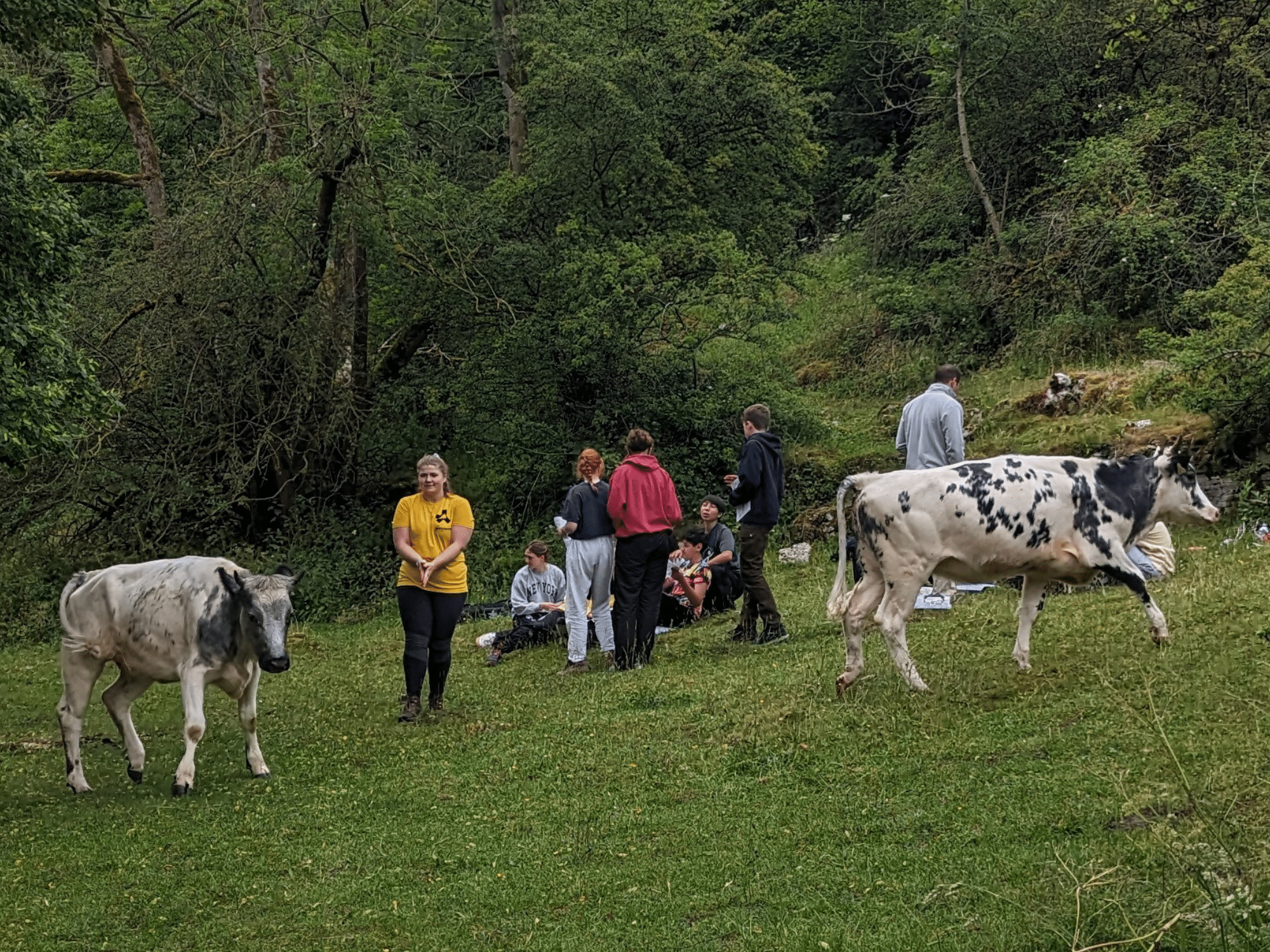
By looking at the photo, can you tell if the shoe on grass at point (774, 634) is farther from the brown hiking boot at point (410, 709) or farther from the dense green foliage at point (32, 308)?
the dense green foliage at point (32, 308)

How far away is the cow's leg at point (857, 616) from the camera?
9.41 m

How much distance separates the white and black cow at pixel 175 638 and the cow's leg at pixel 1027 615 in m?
5.23

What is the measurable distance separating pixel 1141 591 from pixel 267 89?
17.7 m

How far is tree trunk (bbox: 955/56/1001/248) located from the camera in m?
26.0

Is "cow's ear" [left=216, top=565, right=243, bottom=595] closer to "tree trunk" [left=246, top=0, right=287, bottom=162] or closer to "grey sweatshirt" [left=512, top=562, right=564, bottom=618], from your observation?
"grey sweatshirt" [left=512, top=562, right=564, bottom=618]

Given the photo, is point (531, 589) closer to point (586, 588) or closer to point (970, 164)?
point (586, 588)

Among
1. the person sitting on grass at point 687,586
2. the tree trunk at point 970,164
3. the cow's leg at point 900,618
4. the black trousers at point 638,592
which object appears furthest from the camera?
the tree trunk at point 970,164

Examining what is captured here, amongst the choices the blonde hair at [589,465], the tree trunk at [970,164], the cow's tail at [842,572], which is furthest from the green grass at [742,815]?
the tree trunk at [970,164]

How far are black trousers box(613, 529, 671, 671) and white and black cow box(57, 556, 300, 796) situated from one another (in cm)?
350

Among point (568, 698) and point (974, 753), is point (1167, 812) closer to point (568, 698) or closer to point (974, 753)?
point (974, 753)

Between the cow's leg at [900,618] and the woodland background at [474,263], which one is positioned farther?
the woodland background at [474,263]

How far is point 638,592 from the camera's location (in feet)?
41.8

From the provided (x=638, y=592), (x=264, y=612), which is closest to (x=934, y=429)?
(x=638, y=592)

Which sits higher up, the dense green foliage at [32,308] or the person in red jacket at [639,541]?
the dense green foliage at [32,308]
